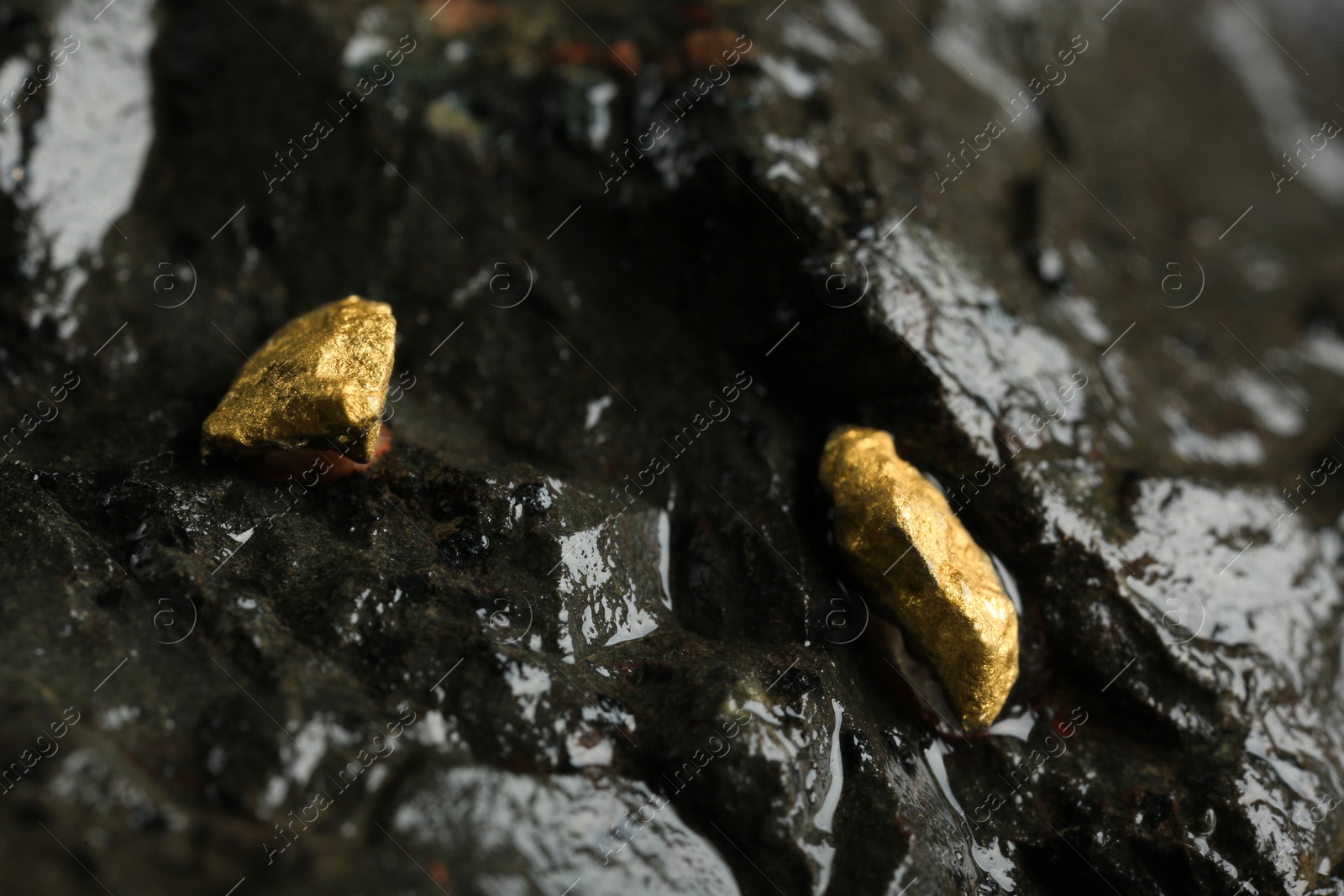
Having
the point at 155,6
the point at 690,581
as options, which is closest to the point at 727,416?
the point at 690,581

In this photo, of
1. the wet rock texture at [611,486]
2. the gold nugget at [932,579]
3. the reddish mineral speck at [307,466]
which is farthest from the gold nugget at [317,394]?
the gold nugget at [932,579]

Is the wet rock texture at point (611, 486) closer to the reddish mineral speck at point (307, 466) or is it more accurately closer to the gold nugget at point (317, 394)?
the reddish mineral speck at point (307, 466)

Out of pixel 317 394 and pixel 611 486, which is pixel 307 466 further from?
pixel 611 486

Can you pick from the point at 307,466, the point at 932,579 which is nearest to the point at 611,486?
the point at 307,466

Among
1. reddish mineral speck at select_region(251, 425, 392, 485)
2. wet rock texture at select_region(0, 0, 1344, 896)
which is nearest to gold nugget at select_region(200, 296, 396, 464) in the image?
reddish mineral speck at select_region(251, 425, 392, 485)

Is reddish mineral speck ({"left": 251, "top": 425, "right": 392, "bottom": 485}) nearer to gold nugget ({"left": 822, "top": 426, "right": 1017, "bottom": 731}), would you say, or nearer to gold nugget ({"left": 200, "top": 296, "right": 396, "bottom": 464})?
gold nugget ({"left": 200, "top": 296, "right": 396, "bottom": 464})
